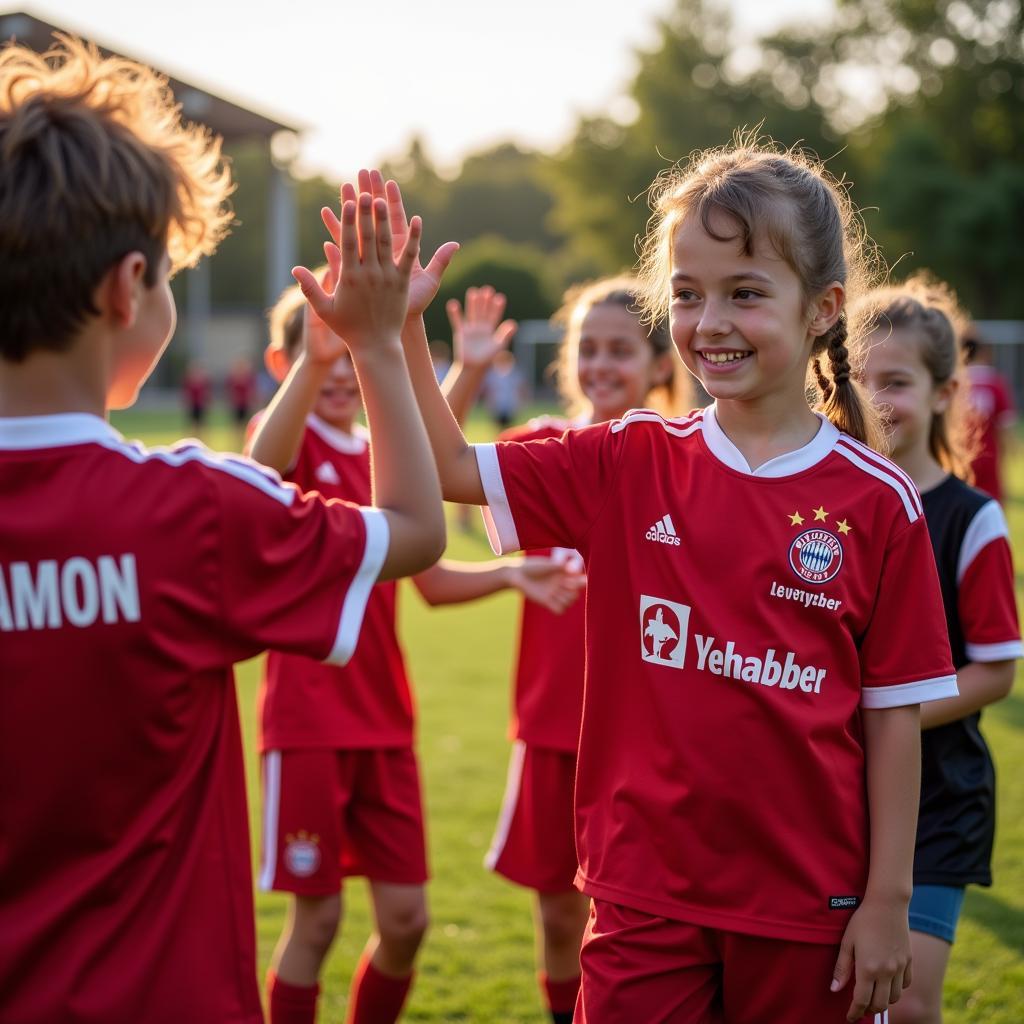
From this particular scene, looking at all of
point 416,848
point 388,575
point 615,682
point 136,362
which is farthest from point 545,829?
point 136,362

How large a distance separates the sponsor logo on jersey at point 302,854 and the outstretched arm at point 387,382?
187 centimetres

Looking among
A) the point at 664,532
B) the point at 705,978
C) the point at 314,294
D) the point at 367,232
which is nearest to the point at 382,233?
the point at 367,232

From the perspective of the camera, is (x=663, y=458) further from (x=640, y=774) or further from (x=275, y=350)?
(x=275, y=350)

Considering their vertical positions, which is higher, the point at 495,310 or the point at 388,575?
the point at 495,310

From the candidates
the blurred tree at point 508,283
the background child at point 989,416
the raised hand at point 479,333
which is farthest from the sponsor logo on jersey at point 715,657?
the blurred tree at point 508,283

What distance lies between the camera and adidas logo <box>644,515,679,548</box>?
237cm

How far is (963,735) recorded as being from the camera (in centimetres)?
314

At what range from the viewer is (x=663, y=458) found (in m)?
2.46

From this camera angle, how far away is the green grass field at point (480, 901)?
12.8 feet

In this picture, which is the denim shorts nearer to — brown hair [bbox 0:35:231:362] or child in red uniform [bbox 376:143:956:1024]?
child in red uniform [bbox 376:143:956:1024]

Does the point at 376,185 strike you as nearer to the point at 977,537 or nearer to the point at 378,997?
the point at 977,537

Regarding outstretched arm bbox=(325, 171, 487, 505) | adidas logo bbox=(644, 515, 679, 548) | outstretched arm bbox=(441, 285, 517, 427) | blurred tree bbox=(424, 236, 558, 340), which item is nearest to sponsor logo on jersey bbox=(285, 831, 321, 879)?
outstretched arm bbox=(441, 285, 517, 427)

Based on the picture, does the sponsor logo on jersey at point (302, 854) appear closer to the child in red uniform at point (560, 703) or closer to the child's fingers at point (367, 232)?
the child in red uniform at point (560, 703)

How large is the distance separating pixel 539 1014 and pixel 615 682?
1.88 m
